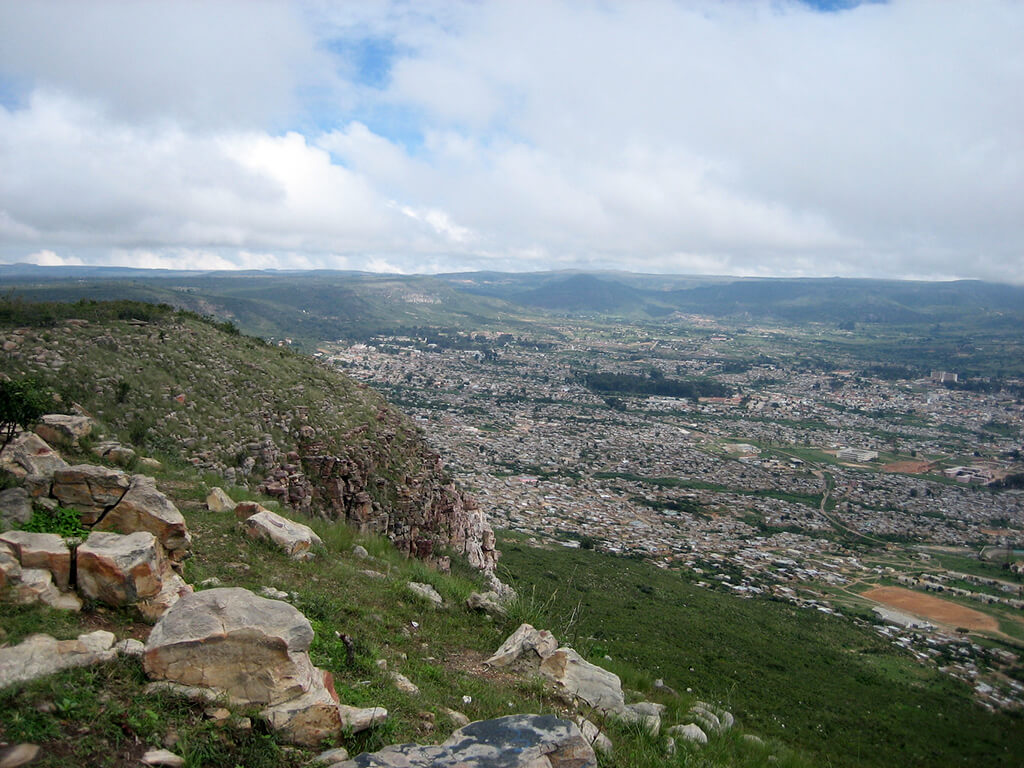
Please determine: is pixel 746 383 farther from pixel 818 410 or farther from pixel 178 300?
pixel 178 300

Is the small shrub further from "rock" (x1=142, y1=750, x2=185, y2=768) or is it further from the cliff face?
the cliff face

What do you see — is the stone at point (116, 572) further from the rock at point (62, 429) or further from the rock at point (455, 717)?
the rock at point (62, 429)

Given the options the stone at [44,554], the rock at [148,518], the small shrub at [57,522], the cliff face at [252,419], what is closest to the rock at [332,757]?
the stone at [44,554]

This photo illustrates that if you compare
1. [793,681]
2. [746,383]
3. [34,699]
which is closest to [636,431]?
[746,383]

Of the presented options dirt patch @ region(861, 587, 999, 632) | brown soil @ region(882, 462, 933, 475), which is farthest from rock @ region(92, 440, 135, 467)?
brown soil @ region(882, 462, 933, 475)

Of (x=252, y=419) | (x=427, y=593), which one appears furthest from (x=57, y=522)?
(x=252, y=419)

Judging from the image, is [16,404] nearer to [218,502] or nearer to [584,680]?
[218,502]

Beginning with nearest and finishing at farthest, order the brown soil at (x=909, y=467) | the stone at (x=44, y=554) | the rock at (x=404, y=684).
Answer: the stone at (x=44, y=554) → the rock at (x=404, y=684) → the brown soil at (x=909, y=467)
